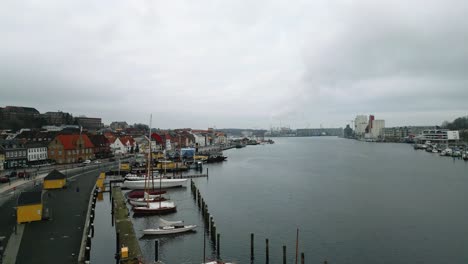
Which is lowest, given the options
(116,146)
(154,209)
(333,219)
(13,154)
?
(333,219)

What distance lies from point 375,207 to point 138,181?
27114 millimetres

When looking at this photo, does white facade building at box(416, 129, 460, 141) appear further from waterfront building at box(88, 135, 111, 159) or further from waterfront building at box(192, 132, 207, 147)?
waterfront building at box(88, 135, 111, 159)

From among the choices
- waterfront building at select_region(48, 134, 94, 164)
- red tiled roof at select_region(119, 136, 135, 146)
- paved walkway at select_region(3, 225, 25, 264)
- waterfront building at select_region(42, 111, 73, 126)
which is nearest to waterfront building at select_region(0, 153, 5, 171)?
waterfront building at select_region(48, 134, 94, 164)

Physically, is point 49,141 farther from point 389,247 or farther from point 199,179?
point 389,247

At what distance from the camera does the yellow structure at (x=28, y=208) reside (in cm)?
2083

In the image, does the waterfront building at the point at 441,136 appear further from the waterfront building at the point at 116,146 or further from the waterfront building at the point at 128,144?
the waterfront building at the point at 116,146

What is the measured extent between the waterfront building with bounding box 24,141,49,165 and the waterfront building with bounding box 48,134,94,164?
3.05 feet

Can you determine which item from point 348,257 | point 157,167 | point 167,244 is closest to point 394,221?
point 348,257

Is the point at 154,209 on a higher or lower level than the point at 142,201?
lower

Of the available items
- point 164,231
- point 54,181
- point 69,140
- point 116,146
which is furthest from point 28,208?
point 116,146

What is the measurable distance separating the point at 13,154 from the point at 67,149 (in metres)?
8.26

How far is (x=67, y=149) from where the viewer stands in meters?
57.5

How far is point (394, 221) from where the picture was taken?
90.1 feet

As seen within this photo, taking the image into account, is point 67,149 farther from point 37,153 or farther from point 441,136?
point 441,136
